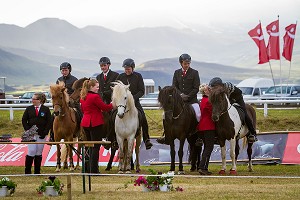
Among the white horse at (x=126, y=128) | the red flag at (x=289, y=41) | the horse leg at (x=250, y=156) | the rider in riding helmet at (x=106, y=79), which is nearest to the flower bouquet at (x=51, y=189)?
the white horse at (x=126, y=128)

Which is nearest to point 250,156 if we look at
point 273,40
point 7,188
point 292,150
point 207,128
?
point 292,150

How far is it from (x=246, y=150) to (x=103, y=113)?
14.8ft

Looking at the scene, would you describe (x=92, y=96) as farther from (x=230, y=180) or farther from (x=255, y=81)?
(x=255, y=81)

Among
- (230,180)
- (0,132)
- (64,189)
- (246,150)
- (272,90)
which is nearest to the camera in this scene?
(64,189)

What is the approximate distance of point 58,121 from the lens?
2078 cm

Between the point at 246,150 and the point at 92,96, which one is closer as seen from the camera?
the point at 92,96

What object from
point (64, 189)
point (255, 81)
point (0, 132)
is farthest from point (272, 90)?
Answer: point (64, 189)

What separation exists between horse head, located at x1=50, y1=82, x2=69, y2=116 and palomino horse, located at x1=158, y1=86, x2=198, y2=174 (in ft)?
8.09

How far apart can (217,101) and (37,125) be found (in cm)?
435

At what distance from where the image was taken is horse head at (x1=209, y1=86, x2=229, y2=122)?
745 inches

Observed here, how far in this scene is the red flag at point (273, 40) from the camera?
1921 inches

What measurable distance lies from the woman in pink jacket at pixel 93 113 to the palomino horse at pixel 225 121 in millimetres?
2497

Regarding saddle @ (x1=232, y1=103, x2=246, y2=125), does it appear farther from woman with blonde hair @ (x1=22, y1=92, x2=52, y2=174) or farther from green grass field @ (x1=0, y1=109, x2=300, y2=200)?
woman with blonde hair @ (x1=22, y1=92, x2=52, y2=174)

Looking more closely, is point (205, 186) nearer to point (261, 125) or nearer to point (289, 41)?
point (261, 125)
